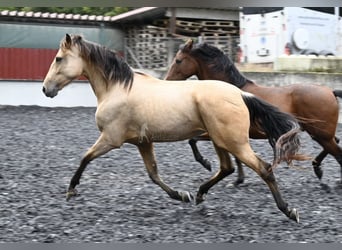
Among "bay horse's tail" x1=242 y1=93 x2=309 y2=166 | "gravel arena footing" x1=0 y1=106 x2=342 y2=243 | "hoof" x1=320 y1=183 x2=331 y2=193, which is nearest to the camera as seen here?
"gravel arena footing" x1=0 y1=106 x2=342 y2=243

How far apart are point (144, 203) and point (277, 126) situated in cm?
134

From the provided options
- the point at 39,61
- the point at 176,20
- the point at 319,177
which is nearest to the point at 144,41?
the point at 176,20

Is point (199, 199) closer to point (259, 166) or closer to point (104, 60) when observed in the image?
point (259, 166)

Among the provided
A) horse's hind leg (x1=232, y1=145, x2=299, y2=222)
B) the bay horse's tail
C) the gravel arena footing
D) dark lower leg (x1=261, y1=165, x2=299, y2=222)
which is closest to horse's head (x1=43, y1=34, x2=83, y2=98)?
the gravel arena footing

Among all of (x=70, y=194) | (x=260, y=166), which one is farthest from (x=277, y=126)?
(x=70, y=194)

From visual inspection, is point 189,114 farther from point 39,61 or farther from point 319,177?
point 39,61

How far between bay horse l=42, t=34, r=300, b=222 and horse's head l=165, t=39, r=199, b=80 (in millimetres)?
1600

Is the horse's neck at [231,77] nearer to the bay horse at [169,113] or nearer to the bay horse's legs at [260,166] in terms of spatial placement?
the bay horse at [169,113]

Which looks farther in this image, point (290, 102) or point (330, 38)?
point (330, 38)

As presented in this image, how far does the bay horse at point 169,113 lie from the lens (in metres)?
4.59

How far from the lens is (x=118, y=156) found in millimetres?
8352

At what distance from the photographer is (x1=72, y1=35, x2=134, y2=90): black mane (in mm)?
5055

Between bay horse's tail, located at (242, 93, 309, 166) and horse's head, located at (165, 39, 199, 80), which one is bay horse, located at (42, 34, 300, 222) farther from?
horse's head, located at (165, 39, 199, 80)

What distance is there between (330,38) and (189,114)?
12.7 meters
